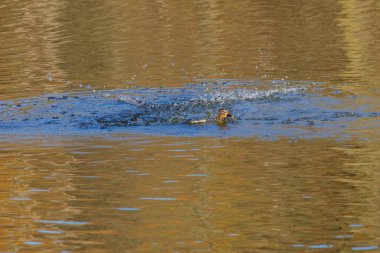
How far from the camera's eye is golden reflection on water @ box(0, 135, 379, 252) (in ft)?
29.9

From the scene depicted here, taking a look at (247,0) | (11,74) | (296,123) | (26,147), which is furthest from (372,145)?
(247,0)

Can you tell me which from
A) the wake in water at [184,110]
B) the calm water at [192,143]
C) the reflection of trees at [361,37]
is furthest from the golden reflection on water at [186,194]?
the reflection of trees at [361,37]

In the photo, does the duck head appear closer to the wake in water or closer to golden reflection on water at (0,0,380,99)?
the wake in water

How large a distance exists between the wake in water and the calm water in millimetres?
35

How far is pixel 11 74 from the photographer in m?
20.7

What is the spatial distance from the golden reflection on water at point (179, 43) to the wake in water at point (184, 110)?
3.64 feet

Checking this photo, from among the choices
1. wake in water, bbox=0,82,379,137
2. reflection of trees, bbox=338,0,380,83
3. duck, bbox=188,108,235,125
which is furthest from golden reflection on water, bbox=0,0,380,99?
duck, bbox=188,108,235,125

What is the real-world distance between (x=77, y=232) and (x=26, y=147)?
4319mm

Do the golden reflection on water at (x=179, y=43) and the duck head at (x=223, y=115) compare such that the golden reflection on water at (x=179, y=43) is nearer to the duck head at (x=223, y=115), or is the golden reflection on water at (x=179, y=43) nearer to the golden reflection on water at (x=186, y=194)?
the duck head at (x=223, y=115)

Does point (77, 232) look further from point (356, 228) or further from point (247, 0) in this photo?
point (247, 0)

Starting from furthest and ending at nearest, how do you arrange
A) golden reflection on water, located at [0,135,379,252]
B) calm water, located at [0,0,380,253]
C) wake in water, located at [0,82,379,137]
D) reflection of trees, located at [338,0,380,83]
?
1. reflection of trees, located at [338,0,380,83]
2. wake in water, located at [0,82,379,137]
3. calm water, located at [0,0,380,253]
4. golden reflection on water, located at [0,135,379,252]

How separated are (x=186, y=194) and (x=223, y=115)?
12.6 feet

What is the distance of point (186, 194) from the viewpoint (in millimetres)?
10703

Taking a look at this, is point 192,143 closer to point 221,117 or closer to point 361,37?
point 221,117
